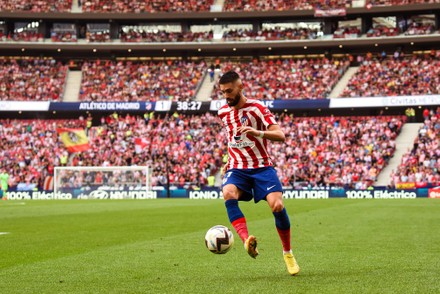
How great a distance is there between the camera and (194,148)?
56.1 m

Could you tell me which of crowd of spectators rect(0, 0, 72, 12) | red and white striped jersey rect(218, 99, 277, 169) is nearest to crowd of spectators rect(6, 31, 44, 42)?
crowd of spectators rect(0, 0, 72, 12)

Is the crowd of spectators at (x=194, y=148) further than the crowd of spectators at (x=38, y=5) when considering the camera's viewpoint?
No

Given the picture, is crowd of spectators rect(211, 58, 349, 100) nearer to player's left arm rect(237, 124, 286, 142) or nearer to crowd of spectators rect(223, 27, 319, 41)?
crowd of spectators rect(223, 27, 319, 41)

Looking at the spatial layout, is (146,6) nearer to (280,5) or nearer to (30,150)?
(280,5)

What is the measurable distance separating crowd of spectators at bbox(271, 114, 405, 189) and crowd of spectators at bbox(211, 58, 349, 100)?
4.30 m

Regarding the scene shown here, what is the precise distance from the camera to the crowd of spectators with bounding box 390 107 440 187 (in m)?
48.2

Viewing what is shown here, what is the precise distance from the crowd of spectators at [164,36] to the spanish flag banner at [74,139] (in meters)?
13.8

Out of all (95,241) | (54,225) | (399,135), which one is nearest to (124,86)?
(399,135)

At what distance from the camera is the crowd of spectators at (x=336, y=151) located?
1997 inches

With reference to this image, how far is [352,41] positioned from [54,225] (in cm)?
4762

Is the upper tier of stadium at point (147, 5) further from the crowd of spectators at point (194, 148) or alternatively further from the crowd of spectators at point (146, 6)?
the crowd of spectators at point (194, 148)

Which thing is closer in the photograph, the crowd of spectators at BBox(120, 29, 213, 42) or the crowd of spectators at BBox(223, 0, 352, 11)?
the crowd of spectators at BBox(223, 0, 352, 11)

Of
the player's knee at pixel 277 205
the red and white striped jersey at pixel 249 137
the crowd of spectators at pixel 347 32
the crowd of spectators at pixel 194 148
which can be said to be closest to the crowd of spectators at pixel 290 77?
the crowd of spectators at pixel 347 32

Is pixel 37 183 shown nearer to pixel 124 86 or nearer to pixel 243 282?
pixel 124 86
